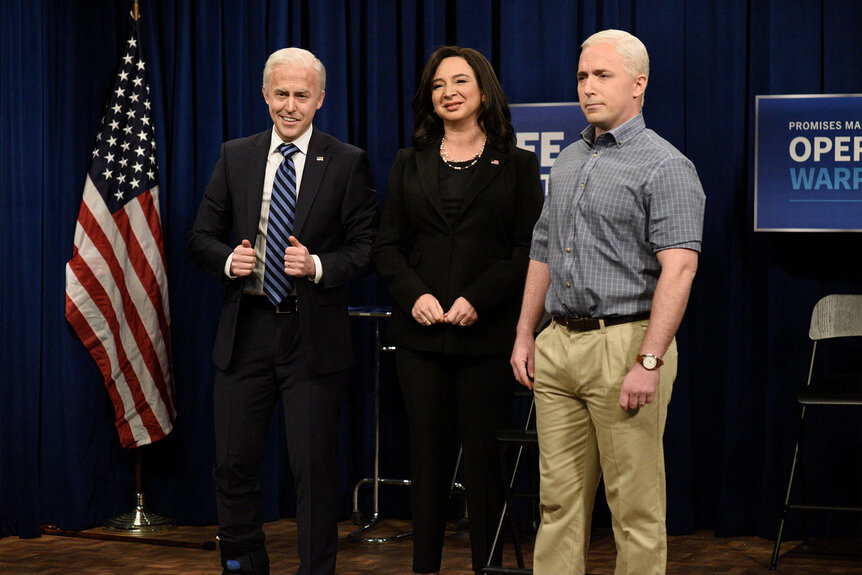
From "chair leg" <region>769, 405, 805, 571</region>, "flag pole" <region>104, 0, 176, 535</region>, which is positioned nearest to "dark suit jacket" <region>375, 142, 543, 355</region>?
"chair leg" <region>769, 405, 805, 571</region>

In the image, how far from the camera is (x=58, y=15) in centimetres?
480

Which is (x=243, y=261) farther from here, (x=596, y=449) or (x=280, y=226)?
(x=596, y=449)

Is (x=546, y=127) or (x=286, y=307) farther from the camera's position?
(x=546, y=127)

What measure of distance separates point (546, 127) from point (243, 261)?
1655 millimetres

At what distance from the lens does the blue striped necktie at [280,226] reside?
11.5 feet

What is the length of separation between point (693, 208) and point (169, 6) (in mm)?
3298

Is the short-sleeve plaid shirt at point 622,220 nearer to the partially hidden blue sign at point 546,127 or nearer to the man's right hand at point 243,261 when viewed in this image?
the man's right hand at point 243,261

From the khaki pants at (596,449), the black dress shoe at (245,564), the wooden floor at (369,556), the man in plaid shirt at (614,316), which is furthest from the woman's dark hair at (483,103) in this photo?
the wooden floor at (369,556)

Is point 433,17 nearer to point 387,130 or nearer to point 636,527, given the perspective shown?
point 387,130

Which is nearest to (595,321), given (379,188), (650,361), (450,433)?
(650,361)

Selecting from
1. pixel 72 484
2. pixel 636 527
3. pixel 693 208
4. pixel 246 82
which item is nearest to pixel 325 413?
pixel 636 527

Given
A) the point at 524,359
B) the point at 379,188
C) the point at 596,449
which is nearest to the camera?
the point at 596,449

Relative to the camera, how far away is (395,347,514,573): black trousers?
11.1 ft

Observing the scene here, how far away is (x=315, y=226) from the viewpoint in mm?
3557
